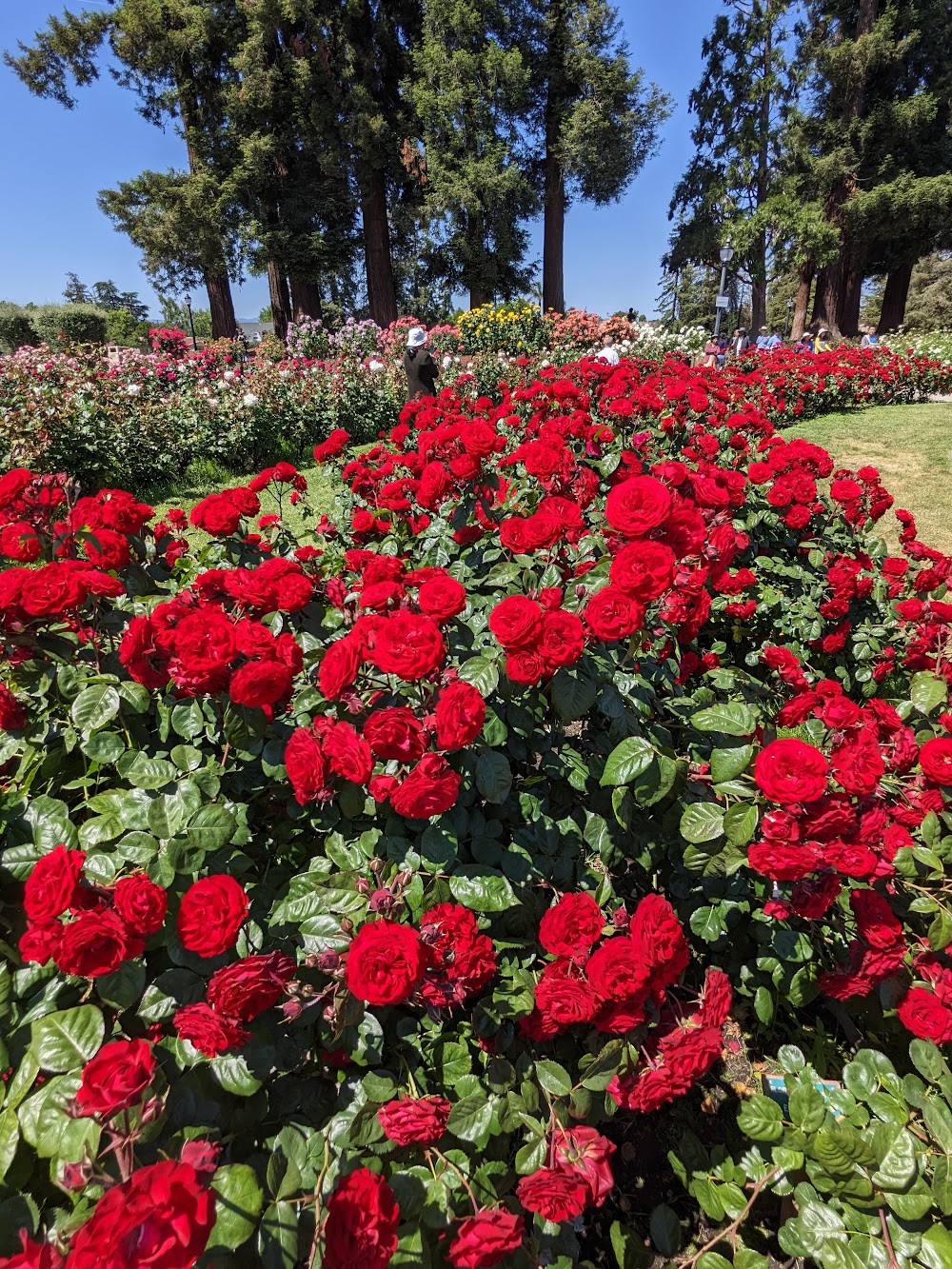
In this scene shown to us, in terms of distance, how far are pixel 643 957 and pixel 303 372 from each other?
996cm

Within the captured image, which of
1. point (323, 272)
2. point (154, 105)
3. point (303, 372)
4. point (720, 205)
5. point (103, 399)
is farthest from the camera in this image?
point (720, 205)

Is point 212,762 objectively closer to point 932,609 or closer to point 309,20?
point 932,609

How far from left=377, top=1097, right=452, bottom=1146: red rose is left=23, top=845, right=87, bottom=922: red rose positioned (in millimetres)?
561

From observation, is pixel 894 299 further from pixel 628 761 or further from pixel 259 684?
pixel 259 684

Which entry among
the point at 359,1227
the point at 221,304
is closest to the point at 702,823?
the point at 359,1227

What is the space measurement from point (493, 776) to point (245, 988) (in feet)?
1.71

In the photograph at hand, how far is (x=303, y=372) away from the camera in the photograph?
9461 mm

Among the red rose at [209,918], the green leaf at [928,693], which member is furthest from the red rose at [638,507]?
the red rose at [209,918]

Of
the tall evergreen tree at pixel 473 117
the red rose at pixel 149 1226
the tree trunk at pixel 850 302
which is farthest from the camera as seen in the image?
the tree trunk at pixel 850 302

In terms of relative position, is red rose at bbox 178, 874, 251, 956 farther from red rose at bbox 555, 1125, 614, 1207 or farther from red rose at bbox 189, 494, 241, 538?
red rose at bbox 189, 494, 241, 538

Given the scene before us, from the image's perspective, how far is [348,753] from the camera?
1.06m

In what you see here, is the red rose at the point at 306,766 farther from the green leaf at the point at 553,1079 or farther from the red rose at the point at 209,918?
the green leaf at the point at 553,1079

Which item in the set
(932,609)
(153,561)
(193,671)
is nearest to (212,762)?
(193,671)

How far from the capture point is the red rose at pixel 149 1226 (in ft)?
1.91
